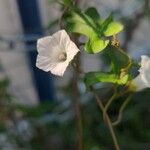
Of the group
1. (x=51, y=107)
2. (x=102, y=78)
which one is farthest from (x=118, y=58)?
(x=51, y=107)

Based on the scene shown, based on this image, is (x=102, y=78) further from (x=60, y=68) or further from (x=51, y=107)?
(x=51, y=107)

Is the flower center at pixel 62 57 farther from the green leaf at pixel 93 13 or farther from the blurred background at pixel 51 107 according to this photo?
the blurred background at pixel 51 107

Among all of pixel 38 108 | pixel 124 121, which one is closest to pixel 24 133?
pixel 38 108

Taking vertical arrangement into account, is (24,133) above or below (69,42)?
below

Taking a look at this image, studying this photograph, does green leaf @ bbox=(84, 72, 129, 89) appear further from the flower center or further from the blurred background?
the blurred background

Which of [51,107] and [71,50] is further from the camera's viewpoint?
[51,107]

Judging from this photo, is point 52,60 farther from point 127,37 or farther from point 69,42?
point 127,37

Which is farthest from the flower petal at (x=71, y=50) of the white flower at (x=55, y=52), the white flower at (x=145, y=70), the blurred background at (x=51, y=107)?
the blurred background at (x=51, y=107)
